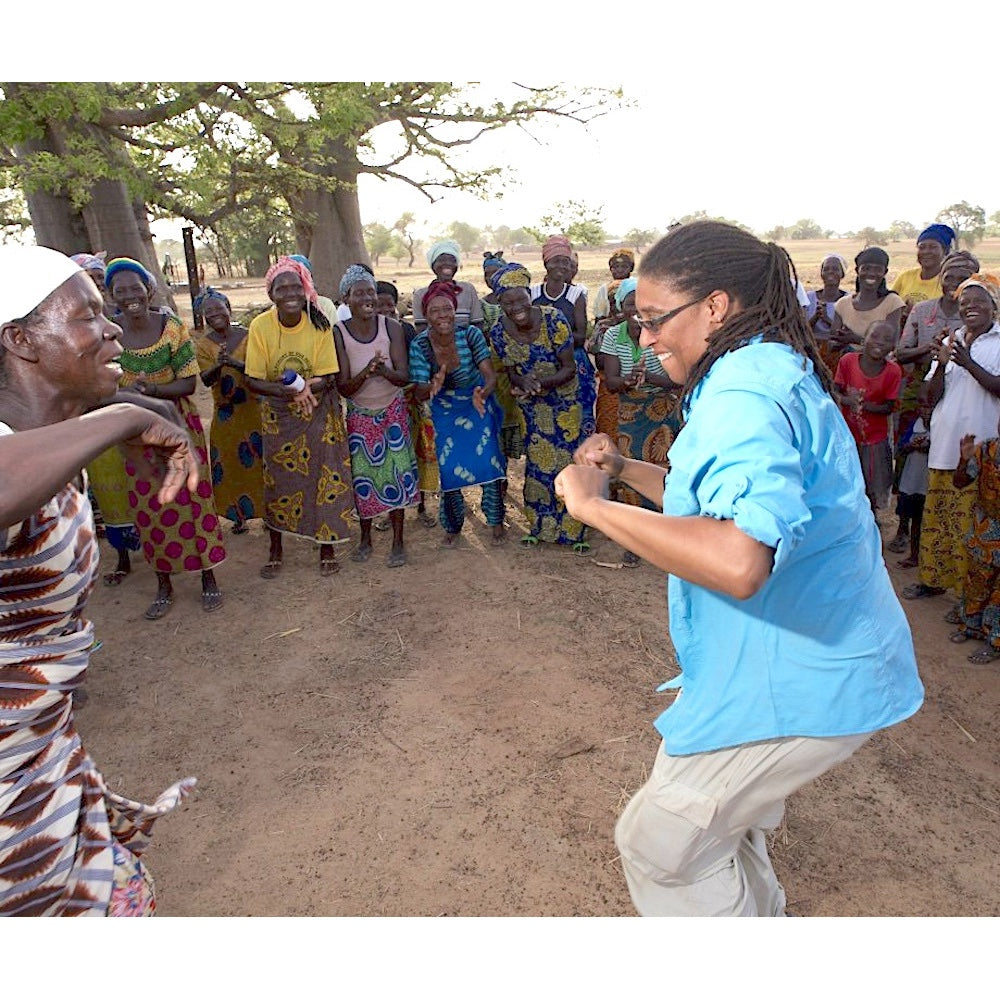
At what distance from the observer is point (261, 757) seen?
10.7 ft

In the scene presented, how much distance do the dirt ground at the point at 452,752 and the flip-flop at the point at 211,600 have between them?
0.06 m

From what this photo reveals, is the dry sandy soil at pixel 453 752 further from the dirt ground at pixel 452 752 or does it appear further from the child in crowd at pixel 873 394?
the child in crowd at pixel 873 394

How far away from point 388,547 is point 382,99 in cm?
783

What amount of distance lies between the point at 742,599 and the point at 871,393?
3.93 metres

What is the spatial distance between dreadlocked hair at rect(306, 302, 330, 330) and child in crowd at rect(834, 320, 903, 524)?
3174 mm

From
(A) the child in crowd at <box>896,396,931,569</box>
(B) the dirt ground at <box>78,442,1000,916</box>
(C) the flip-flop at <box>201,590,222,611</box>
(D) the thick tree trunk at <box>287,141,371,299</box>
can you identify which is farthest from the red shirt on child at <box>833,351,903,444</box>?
(D) the thick tree trunk at <box>287,141,371,299</box>

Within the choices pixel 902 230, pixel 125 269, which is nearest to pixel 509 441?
pixel 125 269

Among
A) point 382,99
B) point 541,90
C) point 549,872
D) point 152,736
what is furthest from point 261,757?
point 541,90

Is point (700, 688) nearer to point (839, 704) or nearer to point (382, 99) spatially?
point (839, 704)

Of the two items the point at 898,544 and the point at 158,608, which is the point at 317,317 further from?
the point at 898,544

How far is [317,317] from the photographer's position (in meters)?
4.73

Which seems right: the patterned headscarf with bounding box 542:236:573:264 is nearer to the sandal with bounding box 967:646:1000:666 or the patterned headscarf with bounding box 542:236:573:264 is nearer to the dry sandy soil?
the dry sandy soil

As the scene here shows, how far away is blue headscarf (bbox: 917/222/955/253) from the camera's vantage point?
556 centimetres

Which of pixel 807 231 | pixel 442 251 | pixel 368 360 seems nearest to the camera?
pixel 368 360
